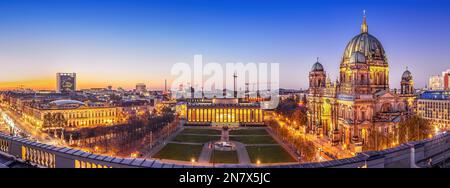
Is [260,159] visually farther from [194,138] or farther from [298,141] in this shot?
[194,138]

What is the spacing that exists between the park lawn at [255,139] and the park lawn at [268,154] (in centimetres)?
629

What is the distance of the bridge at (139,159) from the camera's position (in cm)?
1387

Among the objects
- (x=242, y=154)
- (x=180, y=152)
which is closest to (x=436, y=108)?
(x=242, y=154)

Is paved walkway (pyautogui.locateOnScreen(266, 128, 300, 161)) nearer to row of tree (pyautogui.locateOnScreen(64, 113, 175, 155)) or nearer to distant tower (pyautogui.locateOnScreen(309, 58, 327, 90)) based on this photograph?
distant tower (pyautogui.locateOnScreen(309, 58, 327, 90))

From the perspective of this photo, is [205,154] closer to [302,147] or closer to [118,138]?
[302,147]

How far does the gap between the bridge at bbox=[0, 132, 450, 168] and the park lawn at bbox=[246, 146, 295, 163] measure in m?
26.4

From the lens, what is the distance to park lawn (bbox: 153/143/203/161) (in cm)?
4950

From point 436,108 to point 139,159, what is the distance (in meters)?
112

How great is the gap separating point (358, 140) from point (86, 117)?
85.6 meters

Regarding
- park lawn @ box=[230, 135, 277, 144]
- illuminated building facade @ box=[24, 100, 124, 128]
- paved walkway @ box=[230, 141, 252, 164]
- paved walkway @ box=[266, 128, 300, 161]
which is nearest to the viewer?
paved walkway @ box=[230, 141, 252, 164]

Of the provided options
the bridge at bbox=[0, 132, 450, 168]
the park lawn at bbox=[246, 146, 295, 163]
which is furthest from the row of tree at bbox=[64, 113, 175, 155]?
the bridge at bbox=[0, 132, 450, 168]

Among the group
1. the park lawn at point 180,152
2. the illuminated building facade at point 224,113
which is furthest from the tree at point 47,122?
the illuminated building facade at point 224,113

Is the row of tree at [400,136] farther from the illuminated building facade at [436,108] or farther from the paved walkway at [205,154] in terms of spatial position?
the illuminated building facade at [436,108]

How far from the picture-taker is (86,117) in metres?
99.1
